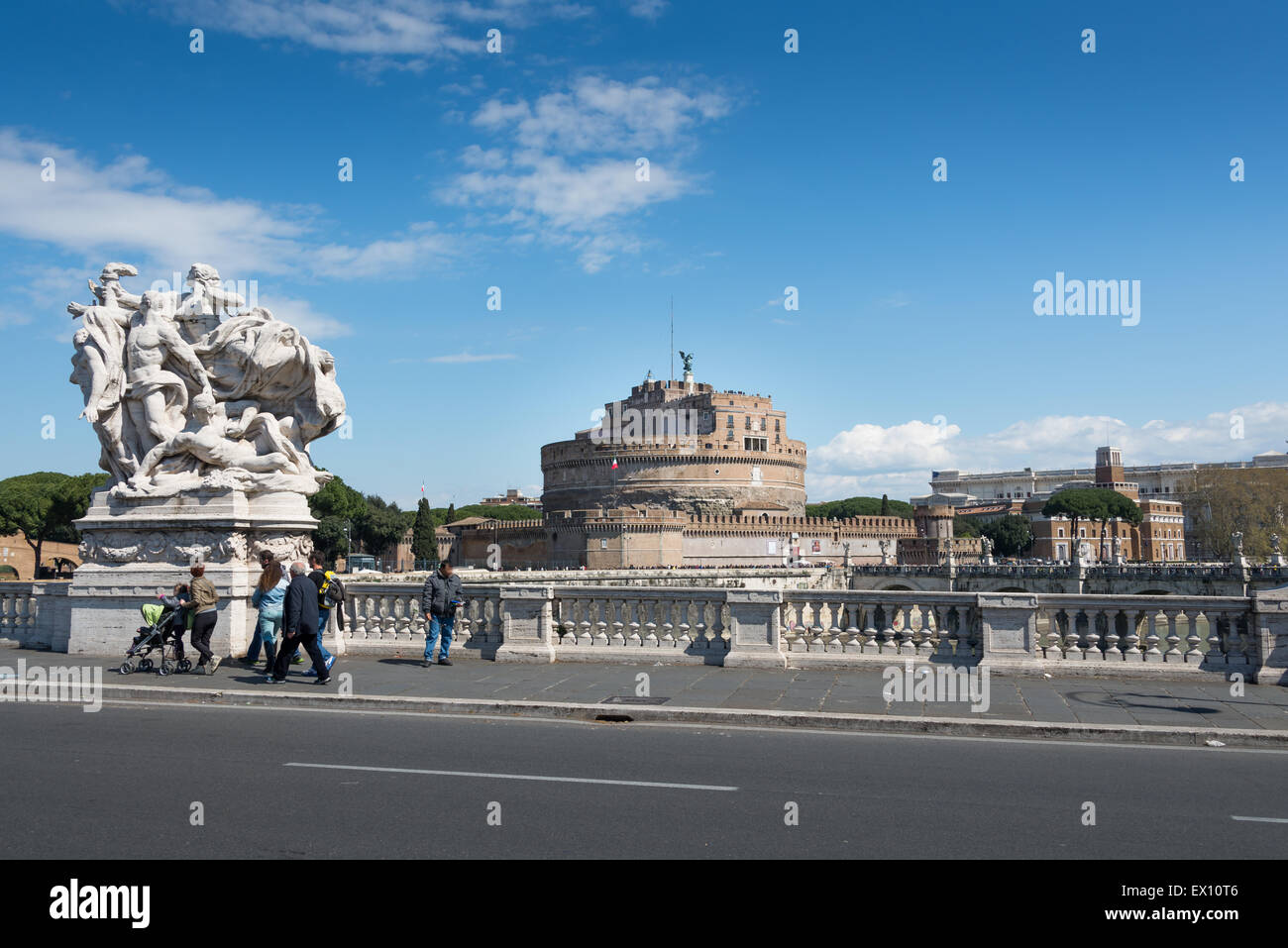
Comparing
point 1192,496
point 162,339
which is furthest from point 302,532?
point 1192,496

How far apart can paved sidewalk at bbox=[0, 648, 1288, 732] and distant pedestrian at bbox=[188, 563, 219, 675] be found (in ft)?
0.72

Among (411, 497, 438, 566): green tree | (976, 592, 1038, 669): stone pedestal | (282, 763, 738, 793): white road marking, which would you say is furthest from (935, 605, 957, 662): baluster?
(411, 497, 438, 566): green tree

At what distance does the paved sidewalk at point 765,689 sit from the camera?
873 centimetres

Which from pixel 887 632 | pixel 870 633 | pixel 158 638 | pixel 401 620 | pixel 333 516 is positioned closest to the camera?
pixel 158 638

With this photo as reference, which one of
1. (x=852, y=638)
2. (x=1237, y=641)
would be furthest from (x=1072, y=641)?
(x=852, y=638)

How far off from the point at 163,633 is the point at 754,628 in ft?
21.6

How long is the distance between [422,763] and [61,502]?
210ft

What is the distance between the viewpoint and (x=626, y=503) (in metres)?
101

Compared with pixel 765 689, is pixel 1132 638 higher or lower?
higher

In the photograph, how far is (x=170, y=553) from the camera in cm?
1238

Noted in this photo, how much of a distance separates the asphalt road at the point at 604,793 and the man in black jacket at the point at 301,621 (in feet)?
5.94

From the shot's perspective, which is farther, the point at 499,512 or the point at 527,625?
the point at 499,512

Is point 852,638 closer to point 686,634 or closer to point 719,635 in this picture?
point 719,635

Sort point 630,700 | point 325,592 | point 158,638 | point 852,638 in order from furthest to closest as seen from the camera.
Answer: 1. point 852,638
2. point 325,592
3. point 158,638
4. point 630,700
